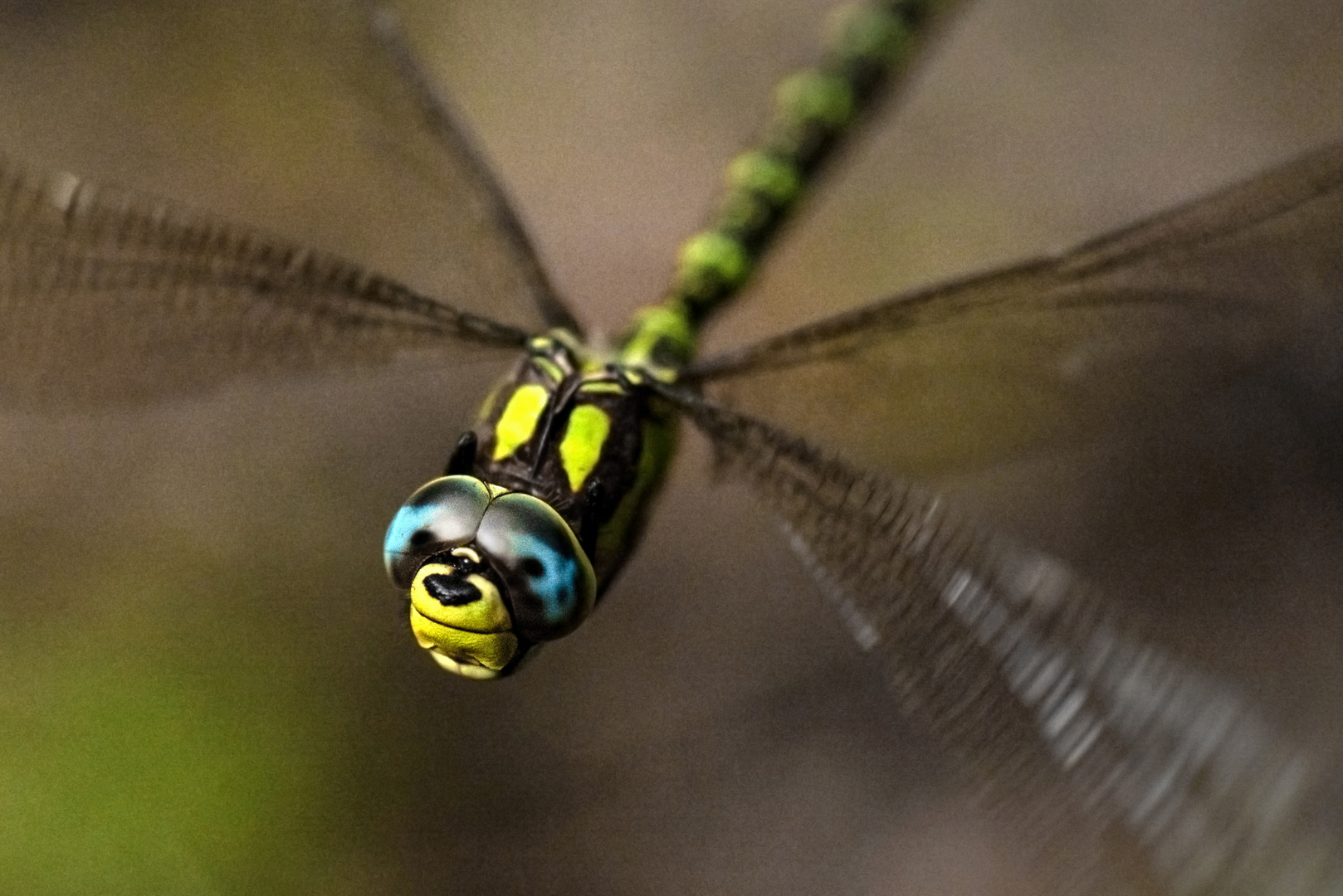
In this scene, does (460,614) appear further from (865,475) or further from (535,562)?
(865,475)

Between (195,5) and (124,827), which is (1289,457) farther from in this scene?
(195,5)

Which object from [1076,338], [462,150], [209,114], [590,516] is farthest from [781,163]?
[209,114]

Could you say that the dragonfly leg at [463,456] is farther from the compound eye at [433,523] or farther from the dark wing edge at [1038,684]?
the dark wing edge at [1038,684]

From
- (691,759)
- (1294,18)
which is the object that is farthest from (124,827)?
(1294,18)

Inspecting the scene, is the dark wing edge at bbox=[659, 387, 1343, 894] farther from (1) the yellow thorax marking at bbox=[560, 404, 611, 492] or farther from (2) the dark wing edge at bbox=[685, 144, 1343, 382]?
(2) the dark wing edge at bbox=[685, 144, 1343, 382]

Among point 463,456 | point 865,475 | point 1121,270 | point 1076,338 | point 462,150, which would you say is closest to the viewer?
point 865,475
